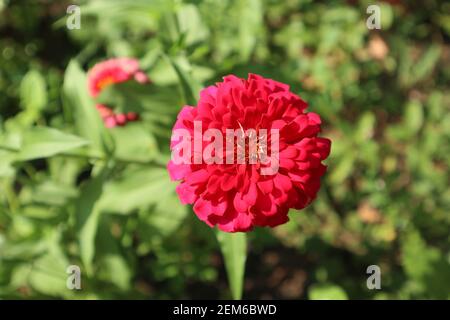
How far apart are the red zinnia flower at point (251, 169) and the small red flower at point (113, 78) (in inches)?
22.6

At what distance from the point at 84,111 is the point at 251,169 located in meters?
0.67

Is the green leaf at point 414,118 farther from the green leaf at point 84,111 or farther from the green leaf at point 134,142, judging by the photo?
the green leaf at point 84,111

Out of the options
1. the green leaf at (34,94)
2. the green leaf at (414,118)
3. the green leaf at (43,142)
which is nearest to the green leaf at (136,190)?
the green leaf at (43,142)

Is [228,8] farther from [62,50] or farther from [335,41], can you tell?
[62,50]

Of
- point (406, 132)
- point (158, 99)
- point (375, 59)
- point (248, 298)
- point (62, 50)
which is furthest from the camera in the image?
point (62, 50)

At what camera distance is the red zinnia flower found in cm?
102

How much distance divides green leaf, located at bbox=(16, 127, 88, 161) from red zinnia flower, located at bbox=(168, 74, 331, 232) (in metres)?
0.35

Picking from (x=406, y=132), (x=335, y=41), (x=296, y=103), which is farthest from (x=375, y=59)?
(x=296, y=103)

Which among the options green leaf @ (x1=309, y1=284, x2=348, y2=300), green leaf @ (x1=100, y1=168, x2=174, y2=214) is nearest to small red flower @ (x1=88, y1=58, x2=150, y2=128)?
green leaf @ (x1=100, y1=168, x2=174, y2=214)

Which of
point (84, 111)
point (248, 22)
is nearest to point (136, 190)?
point (84, 111)

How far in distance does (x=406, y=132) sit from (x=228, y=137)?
129 cm

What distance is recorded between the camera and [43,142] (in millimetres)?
1249

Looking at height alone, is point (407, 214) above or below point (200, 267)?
above

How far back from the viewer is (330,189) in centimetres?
232
